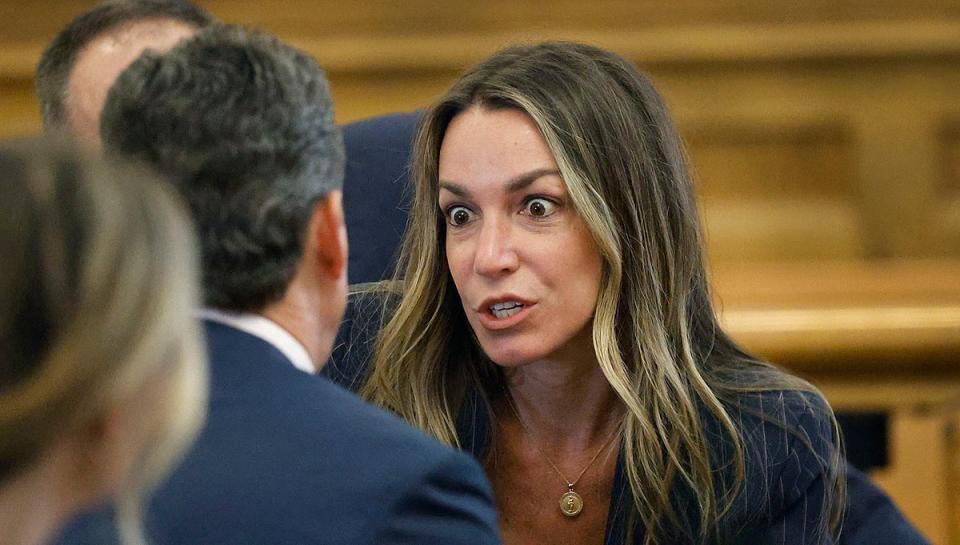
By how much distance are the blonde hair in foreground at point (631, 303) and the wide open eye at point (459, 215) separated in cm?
8

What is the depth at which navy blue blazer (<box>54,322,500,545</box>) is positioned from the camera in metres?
1.07

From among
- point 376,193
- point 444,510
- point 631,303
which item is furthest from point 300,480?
point 376,193

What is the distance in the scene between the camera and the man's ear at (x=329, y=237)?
1179mm

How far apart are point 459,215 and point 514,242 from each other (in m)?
0.08

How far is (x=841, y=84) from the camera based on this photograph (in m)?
3.85

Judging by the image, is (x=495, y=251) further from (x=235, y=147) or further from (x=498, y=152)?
(x=235, y=147)

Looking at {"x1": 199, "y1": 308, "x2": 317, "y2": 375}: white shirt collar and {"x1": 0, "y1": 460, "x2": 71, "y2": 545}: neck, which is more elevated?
{"x1": 0, "y1": 460, "x2": 71, "y2": 545}: neck

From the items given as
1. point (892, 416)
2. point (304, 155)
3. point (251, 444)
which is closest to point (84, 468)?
point (251, 444)

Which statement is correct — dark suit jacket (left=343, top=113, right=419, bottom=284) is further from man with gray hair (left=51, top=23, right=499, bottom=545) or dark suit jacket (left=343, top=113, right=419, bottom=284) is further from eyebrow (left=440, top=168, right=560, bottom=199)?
man with gray hair (left=51, top=23, right=499, bottom=545)

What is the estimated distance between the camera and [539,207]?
1.75 m

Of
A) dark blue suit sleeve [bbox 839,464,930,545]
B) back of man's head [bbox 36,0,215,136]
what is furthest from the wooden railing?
back of man's head [bbox 36,0,215,136]

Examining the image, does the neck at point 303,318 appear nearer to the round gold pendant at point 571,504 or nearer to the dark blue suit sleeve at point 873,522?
the round gold pendant at point 571,504

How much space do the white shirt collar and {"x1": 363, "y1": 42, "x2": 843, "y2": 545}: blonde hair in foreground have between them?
0.65 metres

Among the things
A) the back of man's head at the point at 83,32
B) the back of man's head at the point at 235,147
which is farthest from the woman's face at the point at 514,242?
the back of man's head at the point at 83,32
